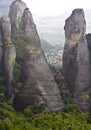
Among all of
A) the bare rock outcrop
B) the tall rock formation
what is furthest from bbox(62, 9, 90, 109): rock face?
the bare rock outcrop

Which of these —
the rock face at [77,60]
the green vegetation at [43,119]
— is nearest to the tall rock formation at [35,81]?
the green vegetation at [43,119]

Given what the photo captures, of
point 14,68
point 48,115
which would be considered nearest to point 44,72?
point 14,68

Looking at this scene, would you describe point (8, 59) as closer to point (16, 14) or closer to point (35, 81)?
point (35, 81)

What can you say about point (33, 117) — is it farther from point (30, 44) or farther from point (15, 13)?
point (15, 13)

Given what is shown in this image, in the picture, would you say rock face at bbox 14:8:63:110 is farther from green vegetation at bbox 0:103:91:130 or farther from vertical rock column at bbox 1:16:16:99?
green vegetation at bbox 0:103:91:130

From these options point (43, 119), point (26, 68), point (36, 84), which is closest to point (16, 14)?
point (26, 68)

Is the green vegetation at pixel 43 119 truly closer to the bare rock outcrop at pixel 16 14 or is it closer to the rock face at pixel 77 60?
the rock face at pixel 77 60
